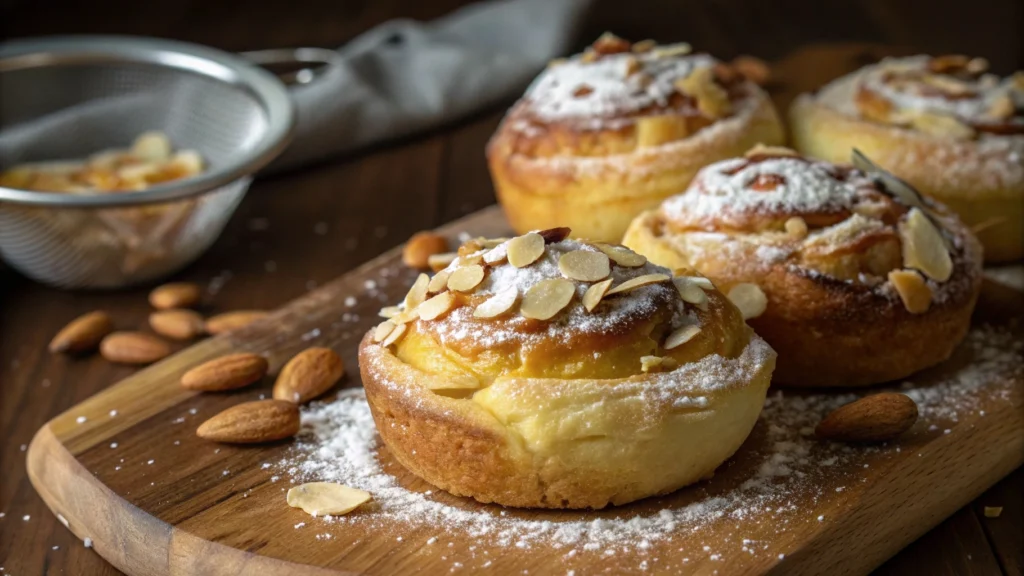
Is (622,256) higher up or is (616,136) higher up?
(622,256)

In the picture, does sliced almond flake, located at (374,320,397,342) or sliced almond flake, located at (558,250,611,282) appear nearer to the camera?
sliced almond flake, located at (558,250,611,282)

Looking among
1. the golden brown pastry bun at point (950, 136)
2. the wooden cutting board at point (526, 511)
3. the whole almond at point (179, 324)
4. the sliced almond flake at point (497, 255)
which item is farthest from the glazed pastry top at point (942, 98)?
the whole almond at point (179, 324)

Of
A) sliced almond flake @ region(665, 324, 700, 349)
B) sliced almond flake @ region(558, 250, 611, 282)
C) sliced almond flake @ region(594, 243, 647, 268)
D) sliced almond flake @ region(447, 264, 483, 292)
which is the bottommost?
sliced almond flake @ region(665, 324, 700, 349)

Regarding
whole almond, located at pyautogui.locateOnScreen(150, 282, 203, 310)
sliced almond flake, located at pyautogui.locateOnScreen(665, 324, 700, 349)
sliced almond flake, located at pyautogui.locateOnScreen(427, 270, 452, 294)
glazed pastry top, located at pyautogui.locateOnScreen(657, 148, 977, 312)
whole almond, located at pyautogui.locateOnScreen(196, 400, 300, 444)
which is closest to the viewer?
sliced almond flake, located at pyautogui.locateOnScreen(665, 324, 700, 349)

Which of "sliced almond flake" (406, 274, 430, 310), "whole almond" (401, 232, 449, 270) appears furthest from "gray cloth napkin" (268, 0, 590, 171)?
"sliced almond flake" (406, 274, 430, 310)

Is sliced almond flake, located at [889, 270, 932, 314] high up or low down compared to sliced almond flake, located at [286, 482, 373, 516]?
up

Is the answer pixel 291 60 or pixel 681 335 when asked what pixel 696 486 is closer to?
pixel 681 335

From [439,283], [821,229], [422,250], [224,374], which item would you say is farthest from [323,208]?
[821,229]

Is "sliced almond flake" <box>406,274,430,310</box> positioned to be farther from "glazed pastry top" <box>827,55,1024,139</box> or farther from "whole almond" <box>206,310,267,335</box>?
"glazed pastry top" <box>827,55,1024,139</box>

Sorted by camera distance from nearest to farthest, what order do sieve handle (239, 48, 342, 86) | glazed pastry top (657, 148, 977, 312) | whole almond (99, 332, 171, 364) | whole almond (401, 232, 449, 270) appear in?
glazed pastry top (657, 148, 977, 312) < whole almond (99, 332, 171, 364) < whole almond (401, 232, 449, 270) < sieve handle (239, 48, 342, 86)
